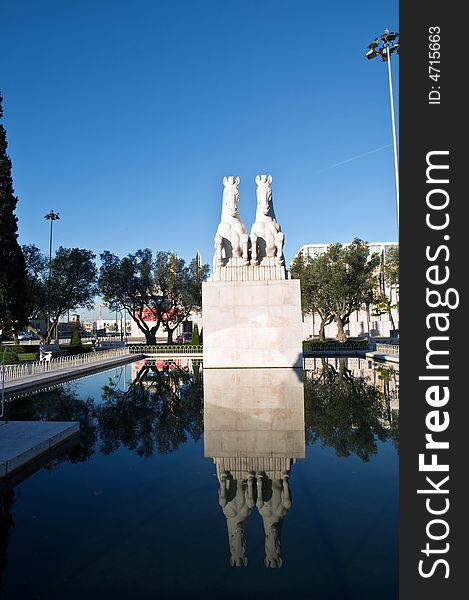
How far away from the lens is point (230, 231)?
64.1ft

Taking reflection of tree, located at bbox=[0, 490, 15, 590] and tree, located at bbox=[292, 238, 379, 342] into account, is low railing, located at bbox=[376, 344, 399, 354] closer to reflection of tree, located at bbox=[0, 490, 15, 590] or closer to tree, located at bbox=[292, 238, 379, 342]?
tree, located at bbox=[292, 238, 379, 342]

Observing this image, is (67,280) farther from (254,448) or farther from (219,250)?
(254,448)

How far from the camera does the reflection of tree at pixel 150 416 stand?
8.27 m

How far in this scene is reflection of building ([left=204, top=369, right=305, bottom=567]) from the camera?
468 centimetres

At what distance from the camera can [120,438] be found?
860cm

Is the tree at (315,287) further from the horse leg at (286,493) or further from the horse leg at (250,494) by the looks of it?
the horse leg at (250,494)

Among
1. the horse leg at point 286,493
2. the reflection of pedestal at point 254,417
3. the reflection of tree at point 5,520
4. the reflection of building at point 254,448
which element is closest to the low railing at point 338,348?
the reflection of pedestal at point 254,417

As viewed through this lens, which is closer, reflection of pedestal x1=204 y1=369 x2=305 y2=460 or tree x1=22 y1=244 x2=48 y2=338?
reflection of pedestal x1=204 y1=369 x2=305 y2=460

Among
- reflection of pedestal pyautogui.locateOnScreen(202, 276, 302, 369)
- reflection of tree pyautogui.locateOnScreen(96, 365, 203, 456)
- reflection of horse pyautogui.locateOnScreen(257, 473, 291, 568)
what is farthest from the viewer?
reflection of pedestal pyautogui.locateOnScreen(202, 276, 302, 369)

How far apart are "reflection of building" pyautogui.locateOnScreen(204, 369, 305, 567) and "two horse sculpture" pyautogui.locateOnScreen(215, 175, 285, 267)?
267 inches

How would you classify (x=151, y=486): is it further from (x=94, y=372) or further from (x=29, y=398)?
(x=94, y=372)

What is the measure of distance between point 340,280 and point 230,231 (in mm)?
17432

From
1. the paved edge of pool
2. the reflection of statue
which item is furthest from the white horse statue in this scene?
the reflection of statue

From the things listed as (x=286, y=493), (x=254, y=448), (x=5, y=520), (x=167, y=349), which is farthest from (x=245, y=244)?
(x=167, y=349)
